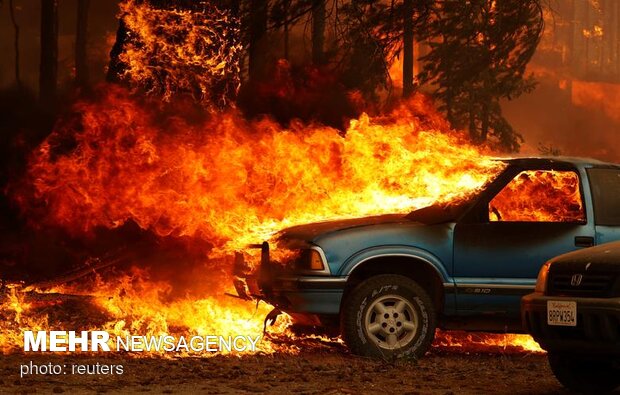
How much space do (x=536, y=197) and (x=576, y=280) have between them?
2.75 metres

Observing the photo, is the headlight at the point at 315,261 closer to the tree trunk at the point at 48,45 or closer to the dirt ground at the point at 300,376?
the dirt ground at the point at 300,376

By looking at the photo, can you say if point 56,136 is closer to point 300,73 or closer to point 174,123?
point 174,123

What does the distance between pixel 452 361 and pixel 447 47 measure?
32.0m

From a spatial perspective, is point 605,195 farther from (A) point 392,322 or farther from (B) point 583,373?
(B) point 583,373

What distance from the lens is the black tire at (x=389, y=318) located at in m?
10.6

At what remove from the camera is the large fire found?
1217 cm

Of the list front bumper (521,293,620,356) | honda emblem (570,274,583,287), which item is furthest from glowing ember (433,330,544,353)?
honda emblem (570,274,583,287)

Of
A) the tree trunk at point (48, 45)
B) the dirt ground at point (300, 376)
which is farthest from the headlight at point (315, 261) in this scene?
the tree trunk at point (48, 45)

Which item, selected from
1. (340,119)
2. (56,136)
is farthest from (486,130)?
(56,136)

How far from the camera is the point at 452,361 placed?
35.8ft

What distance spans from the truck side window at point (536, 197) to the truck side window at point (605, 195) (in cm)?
21

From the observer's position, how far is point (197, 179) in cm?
1502

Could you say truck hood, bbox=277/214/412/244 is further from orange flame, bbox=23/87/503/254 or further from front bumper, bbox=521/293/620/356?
front bumper, bbox=521/293/620/356

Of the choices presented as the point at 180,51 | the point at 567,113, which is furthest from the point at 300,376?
the point at 567,113
